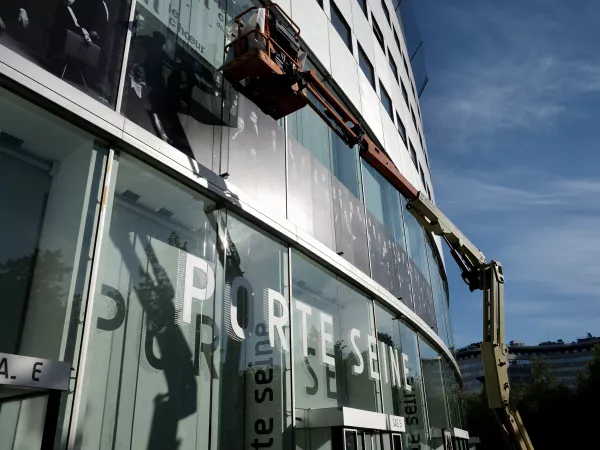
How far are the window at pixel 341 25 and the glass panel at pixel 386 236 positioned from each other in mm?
→ 4439

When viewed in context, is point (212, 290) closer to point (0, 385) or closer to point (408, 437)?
point (0, 385)

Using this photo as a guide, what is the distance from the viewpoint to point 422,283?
2183cm

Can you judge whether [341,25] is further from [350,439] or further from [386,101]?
[350,439]

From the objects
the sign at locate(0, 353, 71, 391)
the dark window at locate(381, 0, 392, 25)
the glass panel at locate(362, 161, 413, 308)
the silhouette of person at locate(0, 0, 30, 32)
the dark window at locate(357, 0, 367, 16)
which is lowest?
the sign at locate(0, 353, 71, 391)

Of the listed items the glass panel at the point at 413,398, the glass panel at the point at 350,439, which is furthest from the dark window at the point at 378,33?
the glass panel at the point at 350,439

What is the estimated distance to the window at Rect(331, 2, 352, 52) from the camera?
16.6m

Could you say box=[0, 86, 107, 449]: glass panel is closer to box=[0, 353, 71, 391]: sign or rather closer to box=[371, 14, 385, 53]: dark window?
box=[0, 353, 71, 391]: sign

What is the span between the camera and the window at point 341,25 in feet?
54.5

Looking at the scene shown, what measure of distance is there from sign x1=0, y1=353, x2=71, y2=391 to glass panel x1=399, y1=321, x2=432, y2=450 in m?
12.7

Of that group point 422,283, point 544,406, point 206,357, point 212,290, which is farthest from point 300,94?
point 544,406

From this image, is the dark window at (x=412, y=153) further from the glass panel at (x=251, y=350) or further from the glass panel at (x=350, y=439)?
the glass panel at (x=350, y=439)

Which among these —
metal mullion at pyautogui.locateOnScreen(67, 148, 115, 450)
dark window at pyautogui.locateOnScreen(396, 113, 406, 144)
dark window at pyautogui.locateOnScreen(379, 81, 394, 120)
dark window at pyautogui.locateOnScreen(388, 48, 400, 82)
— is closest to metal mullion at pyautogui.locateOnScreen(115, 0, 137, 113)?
metal mullion at pyautogui.locateOnScreen(67, 148, 115, 450)

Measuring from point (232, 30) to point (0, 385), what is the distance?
27.4 ft

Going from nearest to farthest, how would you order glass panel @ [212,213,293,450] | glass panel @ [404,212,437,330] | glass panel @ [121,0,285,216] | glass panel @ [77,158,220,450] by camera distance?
glass panel @ [77,158,220,450], glass panel @ [121,0,285,216], glass panel @ [212,213,293,450], glass panel @ [404,212,437,330]
